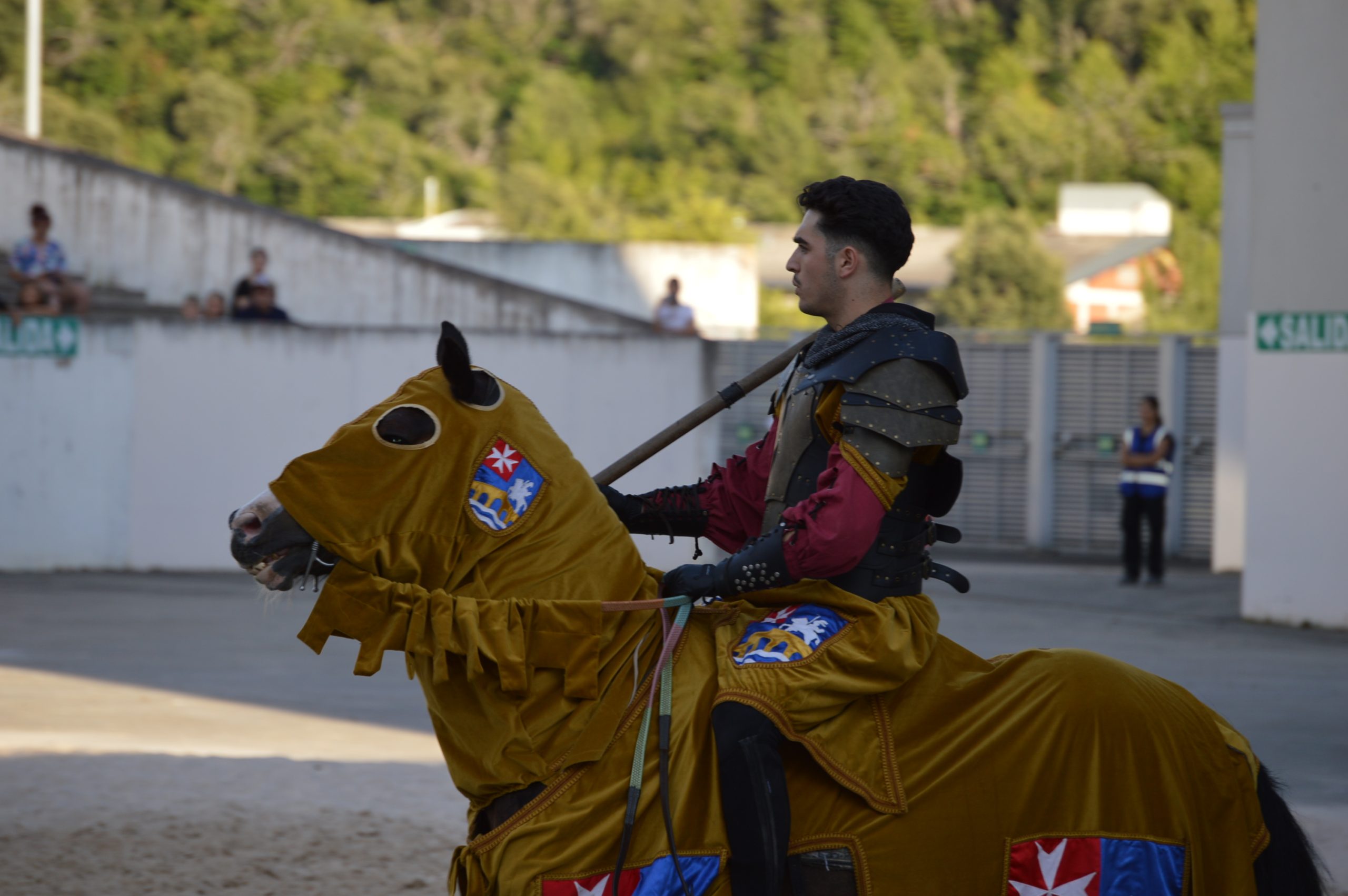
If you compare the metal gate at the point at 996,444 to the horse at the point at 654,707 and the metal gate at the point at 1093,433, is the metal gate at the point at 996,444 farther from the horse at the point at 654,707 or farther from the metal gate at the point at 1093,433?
the horse at the point at 654,707

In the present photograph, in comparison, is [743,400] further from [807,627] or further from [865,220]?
[807,627]

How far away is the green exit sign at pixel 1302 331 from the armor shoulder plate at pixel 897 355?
947cm

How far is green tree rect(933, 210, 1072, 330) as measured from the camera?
58906 mm

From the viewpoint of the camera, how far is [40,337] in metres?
14.3

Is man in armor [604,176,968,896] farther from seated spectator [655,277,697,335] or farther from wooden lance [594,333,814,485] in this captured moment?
seated spectator [655,277,697,335]

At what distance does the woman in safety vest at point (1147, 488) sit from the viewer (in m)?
14.8

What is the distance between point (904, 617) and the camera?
3650 mm

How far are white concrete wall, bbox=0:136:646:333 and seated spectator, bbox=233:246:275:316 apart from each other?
1134 mm

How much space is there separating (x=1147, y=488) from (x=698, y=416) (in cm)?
1137

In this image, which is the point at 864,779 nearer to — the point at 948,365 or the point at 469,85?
the point at 948,365

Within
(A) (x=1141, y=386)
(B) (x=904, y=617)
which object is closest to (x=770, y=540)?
(B) (x=904, y=617)

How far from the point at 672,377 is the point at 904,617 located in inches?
455

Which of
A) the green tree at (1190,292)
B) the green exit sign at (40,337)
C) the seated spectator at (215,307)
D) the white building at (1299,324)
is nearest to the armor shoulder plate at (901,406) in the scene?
the white building at (1299,324)

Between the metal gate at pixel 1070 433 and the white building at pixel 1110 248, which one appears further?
the white building at pixel 1110 248
